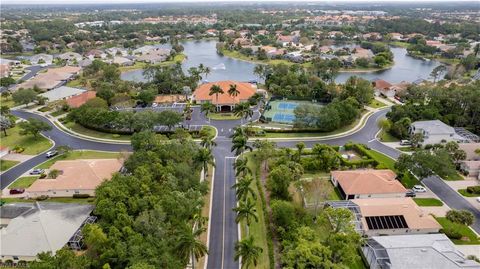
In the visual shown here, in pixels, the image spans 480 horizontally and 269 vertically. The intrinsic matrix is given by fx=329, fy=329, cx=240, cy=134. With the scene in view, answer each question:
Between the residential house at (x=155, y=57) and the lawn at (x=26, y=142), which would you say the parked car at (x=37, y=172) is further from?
the residential house at (x=155, y=57)

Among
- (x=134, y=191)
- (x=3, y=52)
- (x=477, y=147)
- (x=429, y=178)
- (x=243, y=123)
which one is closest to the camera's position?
(x=134, y=191)

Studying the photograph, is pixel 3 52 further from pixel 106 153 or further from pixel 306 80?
pixel 306 80

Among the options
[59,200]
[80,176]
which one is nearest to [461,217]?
[80,176]

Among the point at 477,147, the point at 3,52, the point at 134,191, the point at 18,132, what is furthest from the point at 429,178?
the point at 3,52

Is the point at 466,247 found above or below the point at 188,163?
below

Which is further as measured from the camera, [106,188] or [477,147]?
[477,147]

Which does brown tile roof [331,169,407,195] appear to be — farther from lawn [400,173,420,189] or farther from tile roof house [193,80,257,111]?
tile roof house [193,80,257,111]

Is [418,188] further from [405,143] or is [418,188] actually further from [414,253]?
[414,253]

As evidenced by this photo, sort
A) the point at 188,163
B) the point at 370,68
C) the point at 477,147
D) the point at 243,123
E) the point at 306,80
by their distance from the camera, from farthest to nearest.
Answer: the point at 370,68 → the point at 306,80 → the point at 243,123 → the point at 477,147 → the point at 188,163
